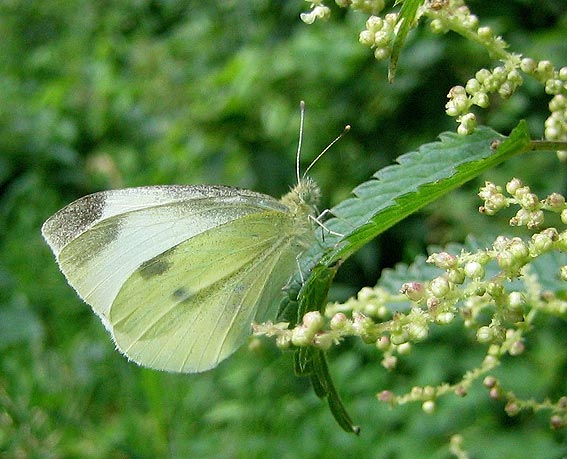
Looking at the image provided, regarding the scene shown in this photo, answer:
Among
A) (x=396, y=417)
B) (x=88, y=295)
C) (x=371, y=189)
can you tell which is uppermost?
(x=371, y=189)

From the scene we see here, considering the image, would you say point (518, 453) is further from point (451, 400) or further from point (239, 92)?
point (239, 92)

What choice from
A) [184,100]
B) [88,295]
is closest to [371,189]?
[88,295]

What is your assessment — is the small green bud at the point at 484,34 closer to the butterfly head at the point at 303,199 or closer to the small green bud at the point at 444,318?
the small green bud at the point at 444,318

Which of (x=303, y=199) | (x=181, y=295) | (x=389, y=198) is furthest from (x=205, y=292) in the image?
(x=389, y=198)

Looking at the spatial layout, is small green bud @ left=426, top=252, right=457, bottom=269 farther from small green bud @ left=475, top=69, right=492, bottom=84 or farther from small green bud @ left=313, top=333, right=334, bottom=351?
small green bud @ left=475, top=69, right=492, bottom=84

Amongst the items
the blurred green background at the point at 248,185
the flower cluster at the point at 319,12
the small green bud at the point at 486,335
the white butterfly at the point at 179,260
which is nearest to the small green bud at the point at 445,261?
the small green bud at the point at 486,335

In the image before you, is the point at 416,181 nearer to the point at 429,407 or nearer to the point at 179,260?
the point at 429,407

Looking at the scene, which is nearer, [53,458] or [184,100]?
[53,458]
